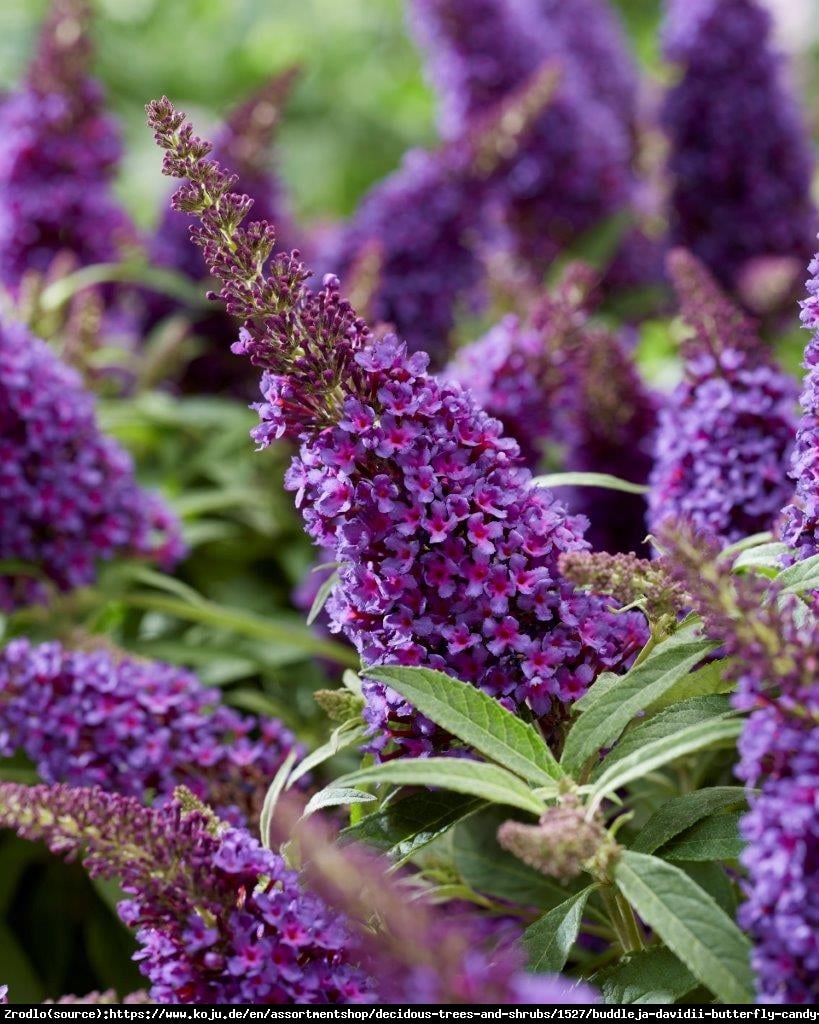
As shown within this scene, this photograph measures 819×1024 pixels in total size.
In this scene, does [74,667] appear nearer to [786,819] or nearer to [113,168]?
[786,819]

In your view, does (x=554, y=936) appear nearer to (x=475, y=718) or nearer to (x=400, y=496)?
(x=475, y=718)

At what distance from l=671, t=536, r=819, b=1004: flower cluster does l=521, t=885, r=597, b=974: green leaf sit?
0.20m

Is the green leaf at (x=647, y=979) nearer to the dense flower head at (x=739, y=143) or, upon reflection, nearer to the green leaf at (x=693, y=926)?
the green leaf at (x=693, y=926)

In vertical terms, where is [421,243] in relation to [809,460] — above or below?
above

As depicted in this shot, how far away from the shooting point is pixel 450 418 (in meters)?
1.08

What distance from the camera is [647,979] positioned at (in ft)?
3.28

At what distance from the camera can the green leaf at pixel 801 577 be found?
98 centimetres

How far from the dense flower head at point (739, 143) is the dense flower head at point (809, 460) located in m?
1.74

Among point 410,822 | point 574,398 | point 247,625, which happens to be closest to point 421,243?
point 574,398

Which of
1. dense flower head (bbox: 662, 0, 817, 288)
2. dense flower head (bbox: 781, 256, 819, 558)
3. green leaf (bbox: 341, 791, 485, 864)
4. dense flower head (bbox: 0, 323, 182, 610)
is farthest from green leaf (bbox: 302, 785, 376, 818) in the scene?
dense flower head (bbox: 662, 0, 817, 288)

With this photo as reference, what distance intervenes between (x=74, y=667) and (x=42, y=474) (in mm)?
425

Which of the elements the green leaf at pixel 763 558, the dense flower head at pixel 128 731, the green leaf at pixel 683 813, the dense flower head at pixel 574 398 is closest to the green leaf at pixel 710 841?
the green leaf at pixel 683 813

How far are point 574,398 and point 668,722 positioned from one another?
899 millimetres

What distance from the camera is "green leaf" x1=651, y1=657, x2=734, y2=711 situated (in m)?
1.08
